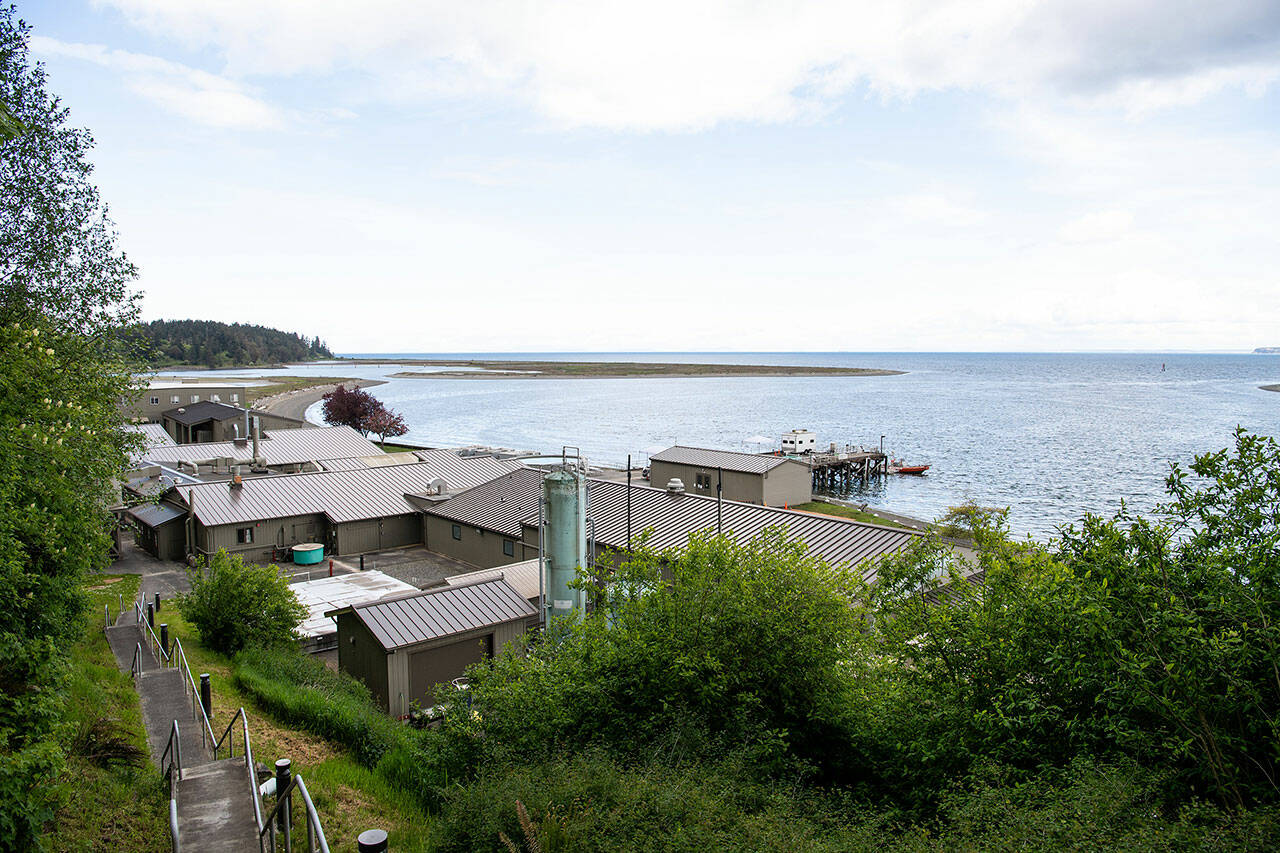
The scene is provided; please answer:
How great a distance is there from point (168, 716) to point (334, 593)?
1221cm

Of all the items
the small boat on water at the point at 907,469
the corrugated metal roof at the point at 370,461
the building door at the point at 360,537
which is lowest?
the small boat on water at the point at 907,469

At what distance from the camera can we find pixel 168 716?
15789 mm

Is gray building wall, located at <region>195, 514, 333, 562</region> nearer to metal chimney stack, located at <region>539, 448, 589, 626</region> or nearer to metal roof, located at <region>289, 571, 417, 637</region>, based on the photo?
metal roof, located at <region>289, 571, 417, 637</region>

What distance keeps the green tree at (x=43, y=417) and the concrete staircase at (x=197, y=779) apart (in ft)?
6.92

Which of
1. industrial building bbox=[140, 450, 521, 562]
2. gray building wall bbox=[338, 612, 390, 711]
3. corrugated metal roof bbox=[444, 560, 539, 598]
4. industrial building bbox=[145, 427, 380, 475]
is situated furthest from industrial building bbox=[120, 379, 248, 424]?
gray building wall bbox=[338, 612, 390, 711]

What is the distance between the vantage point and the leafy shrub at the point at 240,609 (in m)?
21.8

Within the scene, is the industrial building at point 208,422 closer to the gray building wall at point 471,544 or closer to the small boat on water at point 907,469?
the gray building wall at point 471,544

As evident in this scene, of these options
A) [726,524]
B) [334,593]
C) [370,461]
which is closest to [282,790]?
[334,593]

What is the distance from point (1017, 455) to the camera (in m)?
95.1

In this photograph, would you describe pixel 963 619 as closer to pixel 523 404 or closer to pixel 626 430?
pixel 626 430

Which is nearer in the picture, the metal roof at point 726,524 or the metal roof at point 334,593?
the metal roof at point 334,593

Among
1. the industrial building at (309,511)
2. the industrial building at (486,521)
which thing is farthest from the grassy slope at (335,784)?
the industrial building at (309,511)

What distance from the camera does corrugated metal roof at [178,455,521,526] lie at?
38.2m

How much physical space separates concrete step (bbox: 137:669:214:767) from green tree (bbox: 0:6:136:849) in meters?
2.65
